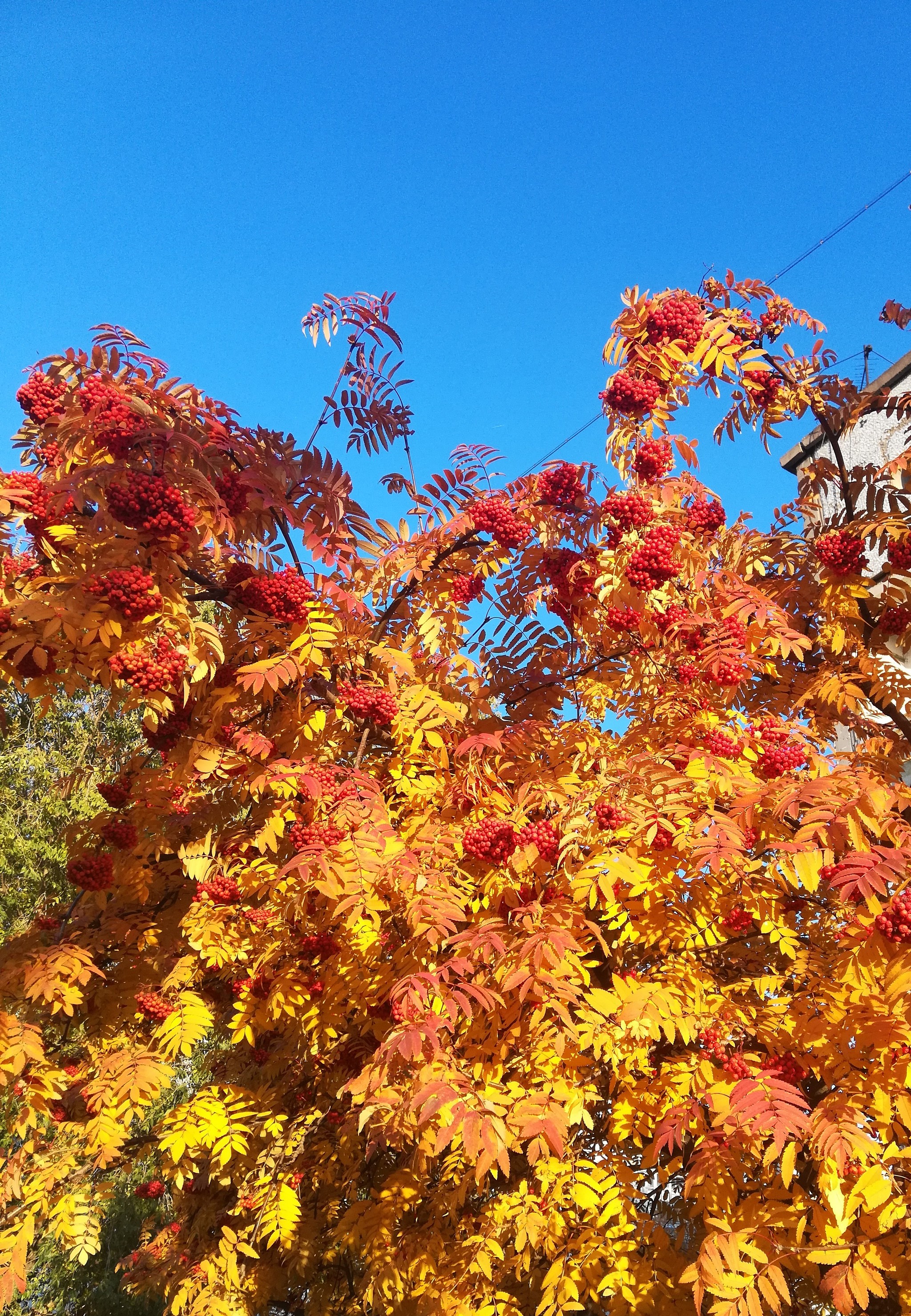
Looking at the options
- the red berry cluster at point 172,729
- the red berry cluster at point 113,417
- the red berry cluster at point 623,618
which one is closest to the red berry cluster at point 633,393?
the red berry cluster at point 623,618

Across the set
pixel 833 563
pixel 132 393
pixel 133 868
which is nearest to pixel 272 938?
pixel 133 868

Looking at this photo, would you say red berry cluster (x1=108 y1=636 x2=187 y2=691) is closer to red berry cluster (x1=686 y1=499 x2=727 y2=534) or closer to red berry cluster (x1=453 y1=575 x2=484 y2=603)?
red berry cluster (x1=453 y1=575 x2=484 y2=603)

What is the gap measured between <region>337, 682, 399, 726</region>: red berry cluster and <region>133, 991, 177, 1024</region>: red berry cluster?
1868mm

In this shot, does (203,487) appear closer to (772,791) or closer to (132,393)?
(132,393)

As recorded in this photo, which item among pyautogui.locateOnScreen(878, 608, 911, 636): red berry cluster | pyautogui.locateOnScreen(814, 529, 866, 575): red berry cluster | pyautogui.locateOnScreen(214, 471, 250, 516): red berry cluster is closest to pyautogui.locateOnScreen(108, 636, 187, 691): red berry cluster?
pyautogui.locateOnScreen(214, 471, 250, 516): red berry cluster

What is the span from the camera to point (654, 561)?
381 centimetres

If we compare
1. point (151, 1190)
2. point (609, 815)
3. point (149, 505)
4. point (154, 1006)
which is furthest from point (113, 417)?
point (151, 1190)

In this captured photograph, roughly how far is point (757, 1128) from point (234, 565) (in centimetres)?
286

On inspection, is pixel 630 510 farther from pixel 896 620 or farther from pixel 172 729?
pixel 172 729

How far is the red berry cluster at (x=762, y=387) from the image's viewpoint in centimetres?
441

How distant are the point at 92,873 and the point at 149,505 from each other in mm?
2482

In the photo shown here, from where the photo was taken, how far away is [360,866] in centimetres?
335

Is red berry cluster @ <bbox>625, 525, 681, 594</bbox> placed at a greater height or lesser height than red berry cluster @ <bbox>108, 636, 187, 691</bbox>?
greater

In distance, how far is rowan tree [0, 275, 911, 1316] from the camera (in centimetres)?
315
